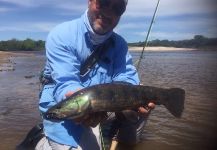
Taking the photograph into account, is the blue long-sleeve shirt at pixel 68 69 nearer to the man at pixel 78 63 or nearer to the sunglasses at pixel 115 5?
the man at pixel 78 63

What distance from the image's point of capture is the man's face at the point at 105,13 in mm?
3766

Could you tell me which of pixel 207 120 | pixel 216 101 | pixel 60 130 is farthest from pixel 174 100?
pixel 216 101

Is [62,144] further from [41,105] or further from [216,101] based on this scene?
[216,101]

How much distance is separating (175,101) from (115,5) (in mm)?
1202

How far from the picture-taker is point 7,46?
84.9 m

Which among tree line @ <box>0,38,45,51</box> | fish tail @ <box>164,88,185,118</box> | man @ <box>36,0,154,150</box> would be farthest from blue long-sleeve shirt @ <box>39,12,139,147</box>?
tree line @ <box>0,38,45,51</box>

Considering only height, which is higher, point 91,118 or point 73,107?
point 73,107

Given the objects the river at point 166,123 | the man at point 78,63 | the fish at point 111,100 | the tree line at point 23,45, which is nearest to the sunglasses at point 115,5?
the man at point 78,63

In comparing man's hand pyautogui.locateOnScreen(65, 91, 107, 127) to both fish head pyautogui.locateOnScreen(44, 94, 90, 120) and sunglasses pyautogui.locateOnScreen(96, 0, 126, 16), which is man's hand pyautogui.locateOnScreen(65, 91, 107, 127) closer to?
fish head pyautogui.locateOnScreen(44, 94, 90, 120)

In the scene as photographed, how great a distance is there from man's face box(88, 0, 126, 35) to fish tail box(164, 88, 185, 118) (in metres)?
1.01

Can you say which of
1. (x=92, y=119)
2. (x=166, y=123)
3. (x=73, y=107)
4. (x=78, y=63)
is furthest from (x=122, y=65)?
(x=166, y=123)

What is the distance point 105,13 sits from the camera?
379cm

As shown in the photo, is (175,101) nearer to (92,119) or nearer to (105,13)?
(92,119)

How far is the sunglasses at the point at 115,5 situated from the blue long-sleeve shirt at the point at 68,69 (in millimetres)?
434
